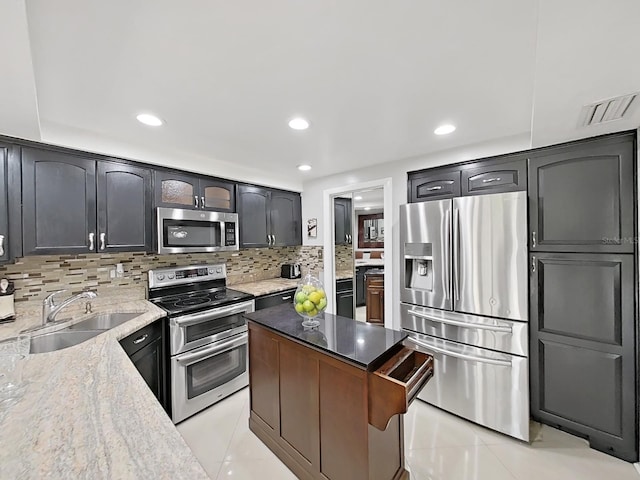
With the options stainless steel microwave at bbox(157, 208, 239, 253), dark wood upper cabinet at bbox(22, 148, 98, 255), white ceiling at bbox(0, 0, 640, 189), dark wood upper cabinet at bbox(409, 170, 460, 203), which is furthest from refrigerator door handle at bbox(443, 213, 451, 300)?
dark wood upper cabinet at bbox(22, 148, 98, 255)

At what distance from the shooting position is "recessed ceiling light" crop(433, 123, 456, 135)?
81.4 inches

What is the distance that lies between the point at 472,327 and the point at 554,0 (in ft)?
6.82

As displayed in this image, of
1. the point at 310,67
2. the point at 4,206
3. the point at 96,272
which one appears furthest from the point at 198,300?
the point at 310,67

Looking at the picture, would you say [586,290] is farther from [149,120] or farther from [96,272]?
[96,272]

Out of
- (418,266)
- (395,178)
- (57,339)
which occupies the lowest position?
(57,339)

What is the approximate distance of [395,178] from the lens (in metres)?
2.98

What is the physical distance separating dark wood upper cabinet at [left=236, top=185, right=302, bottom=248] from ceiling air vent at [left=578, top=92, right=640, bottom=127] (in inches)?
Result: 115

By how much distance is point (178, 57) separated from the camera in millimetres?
1252

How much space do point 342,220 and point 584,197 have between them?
2519 millimetres

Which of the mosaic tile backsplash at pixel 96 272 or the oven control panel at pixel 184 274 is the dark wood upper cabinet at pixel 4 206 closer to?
the mosaic tile backsplash at pixel 96 272

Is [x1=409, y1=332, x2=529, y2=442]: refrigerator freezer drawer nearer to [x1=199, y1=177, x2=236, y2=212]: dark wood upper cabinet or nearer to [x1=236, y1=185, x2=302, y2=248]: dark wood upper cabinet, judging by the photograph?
[x1=236, y1=185, x2=302, y2=248]: dark wood upper cabinet

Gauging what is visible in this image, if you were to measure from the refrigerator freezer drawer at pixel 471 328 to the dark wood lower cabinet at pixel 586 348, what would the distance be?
0.20 metres

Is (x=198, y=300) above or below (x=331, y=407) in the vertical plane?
above

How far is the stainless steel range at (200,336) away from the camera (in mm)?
2303
